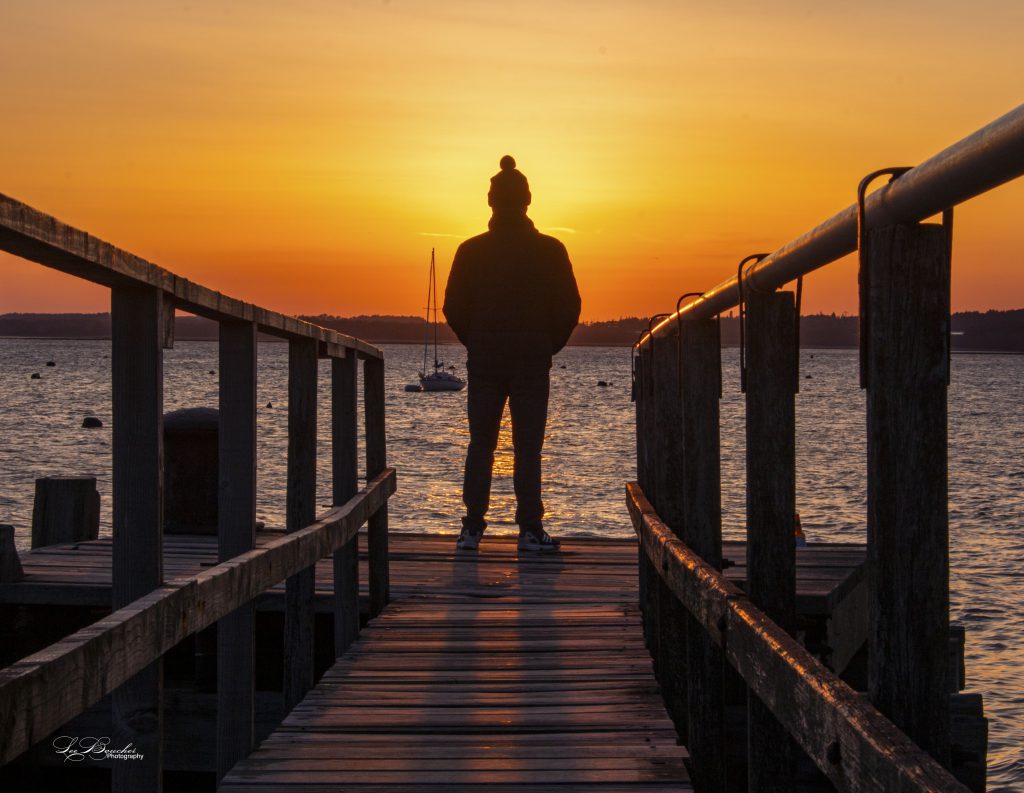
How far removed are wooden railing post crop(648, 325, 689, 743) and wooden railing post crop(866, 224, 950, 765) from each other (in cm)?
286

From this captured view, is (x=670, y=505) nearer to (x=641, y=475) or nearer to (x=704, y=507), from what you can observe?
(x=704, y=507)

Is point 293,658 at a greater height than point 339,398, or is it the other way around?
point 339,398

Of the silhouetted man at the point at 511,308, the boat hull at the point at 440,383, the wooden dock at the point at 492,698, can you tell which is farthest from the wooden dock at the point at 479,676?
the boat hull at the point at 440,383

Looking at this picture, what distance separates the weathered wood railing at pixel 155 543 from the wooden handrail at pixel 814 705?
4.24ft

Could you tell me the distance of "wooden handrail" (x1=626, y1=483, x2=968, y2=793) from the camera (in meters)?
2.14

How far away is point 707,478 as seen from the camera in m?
4.64

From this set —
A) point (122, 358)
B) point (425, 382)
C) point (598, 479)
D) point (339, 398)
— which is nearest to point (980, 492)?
point (598, 479)

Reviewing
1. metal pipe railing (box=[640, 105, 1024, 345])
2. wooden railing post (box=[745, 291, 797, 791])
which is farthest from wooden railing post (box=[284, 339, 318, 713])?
metal pipe railing (box=[640, 105, 1024, 345])

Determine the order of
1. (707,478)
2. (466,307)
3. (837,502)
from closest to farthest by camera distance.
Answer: (707,478) → (466,307) → (837,502)

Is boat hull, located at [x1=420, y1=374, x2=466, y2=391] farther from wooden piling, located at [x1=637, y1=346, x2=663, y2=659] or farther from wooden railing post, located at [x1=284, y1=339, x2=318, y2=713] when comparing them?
wooden railing post, located at [x1=284, y1=339, x2=318, y2=713]

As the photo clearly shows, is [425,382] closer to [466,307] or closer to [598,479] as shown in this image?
[598,479]

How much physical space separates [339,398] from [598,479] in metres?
32.0

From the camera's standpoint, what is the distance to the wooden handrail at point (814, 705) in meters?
2.14

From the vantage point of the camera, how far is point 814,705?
2.59 m
